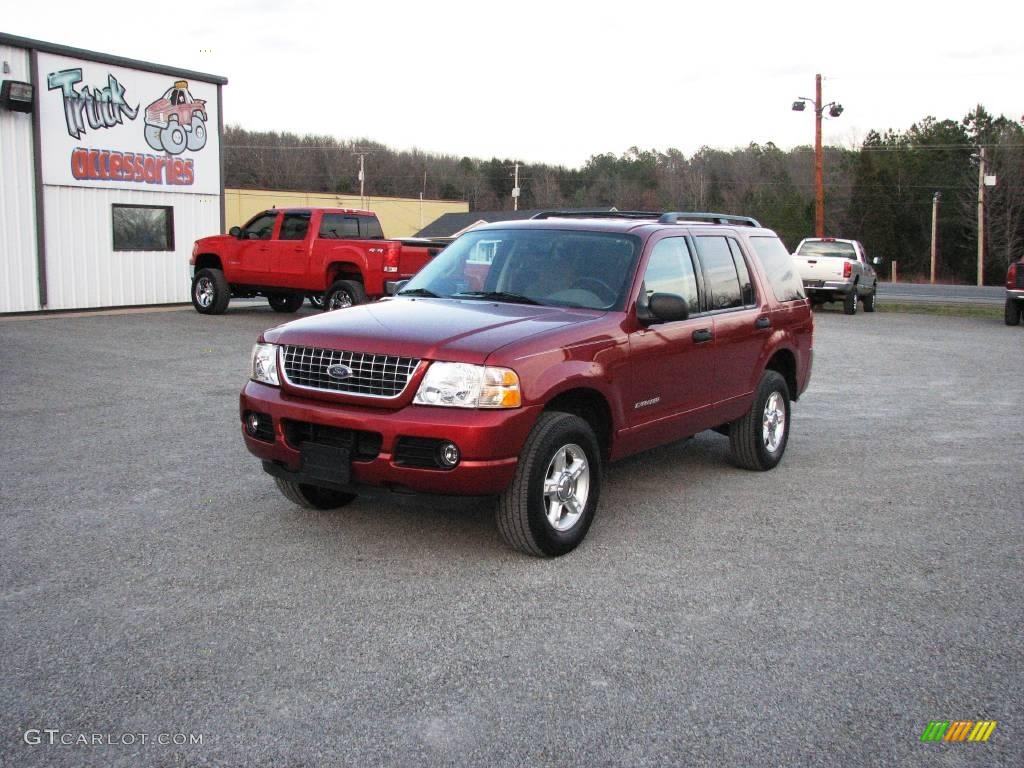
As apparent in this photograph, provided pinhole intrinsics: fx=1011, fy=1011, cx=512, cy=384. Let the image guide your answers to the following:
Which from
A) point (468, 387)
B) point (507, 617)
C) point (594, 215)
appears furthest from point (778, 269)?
point (507, 617)

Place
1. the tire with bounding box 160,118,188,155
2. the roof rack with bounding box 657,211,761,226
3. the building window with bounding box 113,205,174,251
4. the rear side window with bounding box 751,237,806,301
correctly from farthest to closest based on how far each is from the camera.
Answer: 1. the tire with bounding box 160,118,188,155
2. the building window with bounding box 113,205,174,251
3. the rear side window with bounding box 751,237,806,301
4. the roof rack with bounding box 657,211,761,226

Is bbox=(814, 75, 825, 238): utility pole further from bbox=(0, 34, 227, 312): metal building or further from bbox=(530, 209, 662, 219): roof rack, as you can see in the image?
bbox=(530, 209, 662, 219): roof rack

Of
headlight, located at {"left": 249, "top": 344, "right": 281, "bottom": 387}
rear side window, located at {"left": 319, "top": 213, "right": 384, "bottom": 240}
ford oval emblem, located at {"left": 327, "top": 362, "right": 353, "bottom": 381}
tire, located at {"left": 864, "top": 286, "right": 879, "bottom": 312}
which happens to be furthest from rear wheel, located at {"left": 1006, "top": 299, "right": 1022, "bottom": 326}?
ford oval emblem, located at {"left": 327, "top": 362, "right": 353, "bottom": 381}

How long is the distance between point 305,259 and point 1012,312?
15.6 metres

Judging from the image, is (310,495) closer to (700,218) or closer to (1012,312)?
(700,218)

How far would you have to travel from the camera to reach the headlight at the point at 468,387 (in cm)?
498

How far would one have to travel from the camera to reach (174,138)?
2267cm

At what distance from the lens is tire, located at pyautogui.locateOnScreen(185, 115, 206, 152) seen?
2308 cm

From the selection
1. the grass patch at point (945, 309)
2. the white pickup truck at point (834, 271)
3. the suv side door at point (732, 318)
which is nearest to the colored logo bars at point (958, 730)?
the suv side door at point (732, 318)

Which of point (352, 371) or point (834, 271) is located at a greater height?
point (834, 271)

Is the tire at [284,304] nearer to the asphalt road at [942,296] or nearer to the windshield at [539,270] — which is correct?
the windshield at [539,270]

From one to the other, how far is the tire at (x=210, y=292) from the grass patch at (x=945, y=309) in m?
18.1

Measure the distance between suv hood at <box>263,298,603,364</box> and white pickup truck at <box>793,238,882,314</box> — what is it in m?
20.2

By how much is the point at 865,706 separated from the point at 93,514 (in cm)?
448
